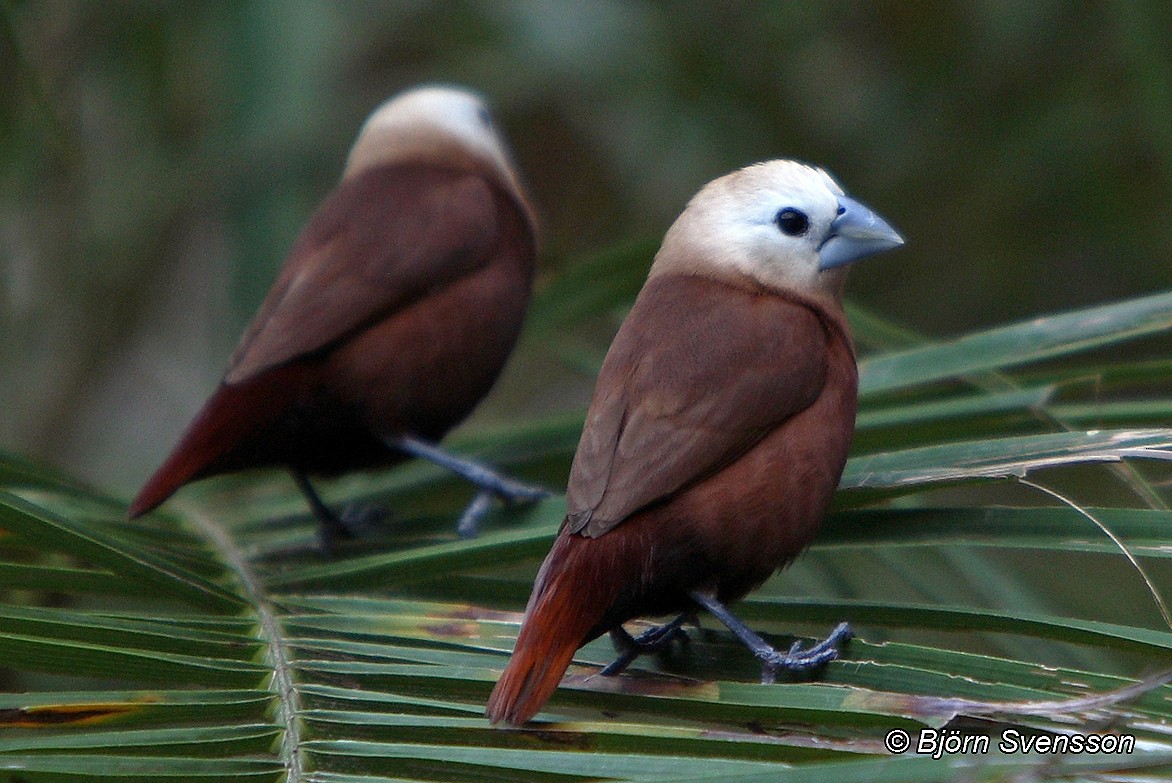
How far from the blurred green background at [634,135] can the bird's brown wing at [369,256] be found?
58 centimetres

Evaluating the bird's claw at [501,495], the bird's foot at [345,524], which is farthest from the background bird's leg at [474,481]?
the bird's foot at [345,524]

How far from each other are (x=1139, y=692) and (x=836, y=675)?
46 cm

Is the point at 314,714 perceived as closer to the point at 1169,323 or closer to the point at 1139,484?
the point at 1139,484

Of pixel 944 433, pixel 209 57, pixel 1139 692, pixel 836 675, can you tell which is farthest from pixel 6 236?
pixel 1139 692

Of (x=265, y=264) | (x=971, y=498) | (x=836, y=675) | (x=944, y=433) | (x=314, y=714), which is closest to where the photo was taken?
(x=314, y=714)

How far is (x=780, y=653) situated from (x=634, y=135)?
10.7ft

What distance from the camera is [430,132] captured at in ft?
12.6

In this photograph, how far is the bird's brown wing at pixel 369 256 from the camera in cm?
290

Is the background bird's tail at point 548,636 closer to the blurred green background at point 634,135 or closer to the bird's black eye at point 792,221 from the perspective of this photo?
the bird's black eye at point 792,221

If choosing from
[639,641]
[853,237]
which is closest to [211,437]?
[639,641]

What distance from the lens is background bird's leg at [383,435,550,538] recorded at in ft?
9.26

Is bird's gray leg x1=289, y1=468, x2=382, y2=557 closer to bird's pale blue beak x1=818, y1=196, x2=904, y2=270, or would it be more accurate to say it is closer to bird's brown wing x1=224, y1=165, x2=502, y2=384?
bird's brown wing x1=224, y1=165, x2=502, y2=384

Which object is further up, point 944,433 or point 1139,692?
point 944,433

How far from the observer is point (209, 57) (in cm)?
487
